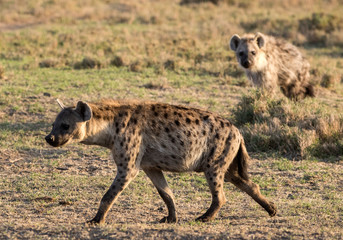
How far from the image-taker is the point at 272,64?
9352 mm

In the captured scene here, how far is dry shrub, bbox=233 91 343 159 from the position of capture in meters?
7.45

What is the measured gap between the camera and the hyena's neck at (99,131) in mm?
4965

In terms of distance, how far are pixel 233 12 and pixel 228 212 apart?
1480 centimetres

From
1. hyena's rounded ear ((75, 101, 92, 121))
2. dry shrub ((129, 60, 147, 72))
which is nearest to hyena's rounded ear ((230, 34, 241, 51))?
dry shrub ((129, 60, 147, 72))

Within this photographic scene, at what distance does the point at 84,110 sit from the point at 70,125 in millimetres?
161

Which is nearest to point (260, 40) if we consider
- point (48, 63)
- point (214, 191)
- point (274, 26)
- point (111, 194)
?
point (48, 63)

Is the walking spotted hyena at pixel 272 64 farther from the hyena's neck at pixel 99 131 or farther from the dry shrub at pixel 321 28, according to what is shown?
the dry shrub at pixel 321 28

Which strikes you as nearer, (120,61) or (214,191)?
(214,191)

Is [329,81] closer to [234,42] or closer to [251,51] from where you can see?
[234,42]

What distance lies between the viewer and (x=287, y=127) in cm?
781

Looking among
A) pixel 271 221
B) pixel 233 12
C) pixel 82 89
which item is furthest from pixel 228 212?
pixel 233 12

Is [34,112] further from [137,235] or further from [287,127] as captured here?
[137,235]

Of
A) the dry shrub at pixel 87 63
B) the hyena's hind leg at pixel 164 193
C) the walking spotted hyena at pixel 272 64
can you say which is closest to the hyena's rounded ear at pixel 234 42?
the walking spotted hyena at pixel 272 64

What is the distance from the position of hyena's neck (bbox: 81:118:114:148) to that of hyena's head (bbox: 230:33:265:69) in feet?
14.8
